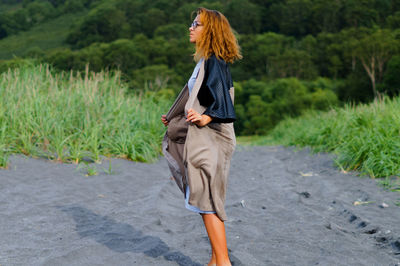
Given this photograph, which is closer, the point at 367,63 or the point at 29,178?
the point at 29,178

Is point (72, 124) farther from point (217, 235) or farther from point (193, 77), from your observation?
point (217, 235)

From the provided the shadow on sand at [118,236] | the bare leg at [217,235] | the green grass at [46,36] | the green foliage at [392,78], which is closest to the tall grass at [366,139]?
the shadow on sand at [118,236]

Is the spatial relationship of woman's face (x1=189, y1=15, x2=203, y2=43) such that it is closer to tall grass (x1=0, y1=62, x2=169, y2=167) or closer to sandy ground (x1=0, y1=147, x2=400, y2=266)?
sandy ground (x1=0, y1=147, x2=400, y2=266)

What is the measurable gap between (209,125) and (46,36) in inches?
1987

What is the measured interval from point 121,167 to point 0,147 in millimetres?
1542

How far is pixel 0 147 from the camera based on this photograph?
15.8ft

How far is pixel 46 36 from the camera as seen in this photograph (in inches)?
1886

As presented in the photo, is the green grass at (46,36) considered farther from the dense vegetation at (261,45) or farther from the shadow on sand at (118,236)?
the shadow on sand at (118,236)

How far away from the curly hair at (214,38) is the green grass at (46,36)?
3396cm

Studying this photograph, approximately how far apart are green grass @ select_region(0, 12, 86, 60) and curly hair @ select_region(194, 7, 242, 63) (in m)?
34.0

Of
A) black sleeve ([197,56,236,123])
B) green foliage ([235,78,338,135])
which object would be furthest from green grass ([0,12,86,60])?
black sleeve ([197,56,236,123])

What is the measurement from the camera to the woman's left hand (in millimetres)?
2010

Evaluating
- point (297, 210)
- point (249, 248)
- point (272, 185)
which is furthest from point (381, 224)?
point (272, 185)

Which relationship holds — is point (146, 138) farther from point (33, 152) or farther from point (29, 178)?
point (29, 178)
